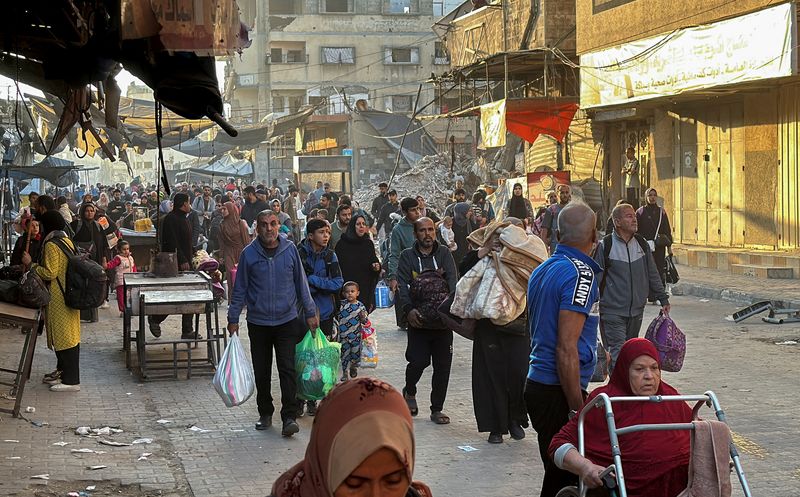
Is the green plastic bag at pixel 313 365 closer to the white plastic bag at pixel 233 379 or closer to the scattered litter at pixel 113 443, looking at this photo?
the white plastic bag at pixel 233 379

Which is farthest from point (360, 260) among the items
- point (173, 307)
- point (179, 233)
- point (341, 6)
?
point (341, 6)

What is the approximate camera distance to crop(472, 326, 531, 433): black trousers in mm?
8586

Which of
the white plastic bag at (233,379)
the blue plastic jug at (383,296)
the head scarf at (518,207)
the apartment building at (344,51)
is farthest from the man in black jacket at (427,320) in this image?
the apartment building at (344,51)

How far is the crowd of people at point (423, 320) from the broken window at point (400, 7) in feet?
182

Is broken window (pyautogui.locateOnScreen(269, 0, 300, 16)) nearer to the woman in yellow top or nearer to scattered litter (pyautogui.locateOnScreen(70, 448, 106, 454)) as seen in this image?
the woman in yellow top

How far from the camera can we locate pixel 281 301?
914cm

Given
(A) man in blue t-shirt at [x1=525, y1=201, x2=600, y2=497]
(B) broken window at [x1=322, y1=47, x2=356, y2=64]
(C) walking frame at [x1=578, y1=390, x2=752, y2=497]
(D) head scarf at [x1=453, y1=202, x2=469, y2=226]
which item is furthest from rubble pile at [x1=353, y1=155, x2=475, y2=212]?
(C) walking frame at [x1=578, y1=390, x2=752, y2=497]

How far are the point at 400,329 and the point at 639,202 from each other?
47.6 feet

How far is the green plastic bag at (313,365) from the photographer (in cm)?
941

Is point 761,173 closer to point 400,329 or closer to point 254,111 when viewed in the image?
point 400,329

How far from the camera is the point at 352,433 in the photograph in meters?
2.84

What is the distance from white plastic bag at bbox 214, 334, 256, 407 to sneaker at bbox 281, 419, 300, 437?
1.26 feet

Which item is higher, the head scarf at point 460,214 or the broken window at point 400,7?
the broken window at point 400,7

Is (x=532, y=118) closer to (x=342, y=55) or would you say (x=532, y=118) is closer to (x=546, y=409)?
(x=546, y=409)
